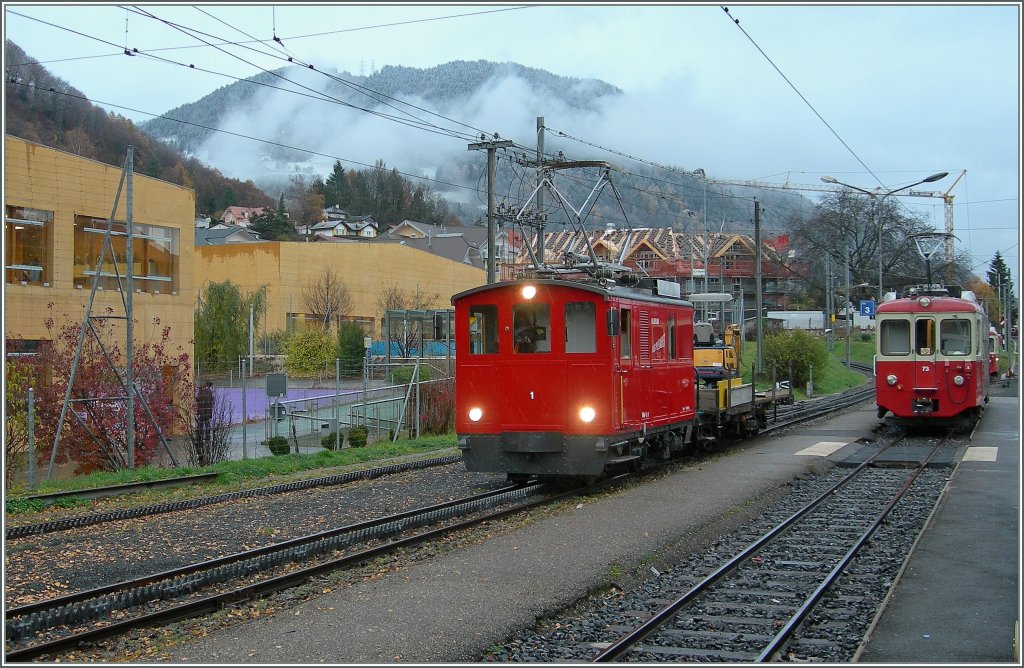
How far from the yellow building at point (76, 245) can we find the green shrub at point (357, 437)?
22.9 ft

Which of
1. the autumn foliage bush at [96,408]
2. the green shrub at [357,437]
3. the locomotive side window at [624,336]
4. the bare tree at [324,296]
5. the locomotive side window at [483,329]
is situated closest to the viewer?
the locomotive side window at [624,336]

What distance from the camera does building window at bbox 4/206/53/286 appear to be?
24.0m

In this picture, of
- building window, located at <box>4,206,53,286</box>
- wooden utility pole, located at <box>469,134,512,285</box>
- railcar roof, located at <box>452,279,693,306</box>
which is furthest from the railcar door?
building window, located at <box>4,206,53,286</box>

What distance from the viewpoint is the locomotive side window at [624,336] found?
14727 mm

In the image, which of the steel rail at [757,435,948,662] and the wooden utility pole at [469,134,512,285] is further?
the wooden utility pole at [469,134,512,285]

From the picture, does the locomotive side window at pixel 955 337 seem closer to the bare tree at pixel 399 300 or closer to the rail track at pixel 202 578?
the rail track at pixel 202 578

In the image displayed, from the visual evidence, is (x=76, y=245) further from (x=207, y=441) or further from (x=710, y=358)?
(x=710, y=358)

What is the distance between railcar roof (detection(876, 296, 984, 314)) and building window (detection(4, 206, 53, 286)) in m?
21.1

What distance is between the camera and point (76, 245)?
84.4ft

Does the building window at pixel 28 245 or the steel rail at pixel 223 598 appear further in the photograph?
the building window at pixel 28 245

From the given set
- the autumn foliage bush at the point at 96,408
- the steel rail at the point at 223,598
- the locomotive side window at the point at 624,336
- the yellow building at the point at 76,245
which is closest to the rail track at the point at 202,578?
the steel rail at the point at 223,598

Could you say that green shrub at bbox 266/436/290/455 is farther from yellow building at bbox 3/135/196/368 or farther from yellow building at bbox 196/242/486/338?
yellow building at bbox 196/242/486/338

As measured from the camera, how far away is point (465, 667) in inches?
256

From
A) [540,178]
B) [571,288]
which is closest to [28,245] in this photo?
[540,178]
